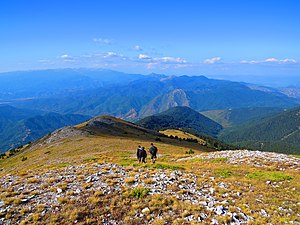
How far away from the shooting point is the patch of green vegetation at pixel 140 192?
15.2 meters

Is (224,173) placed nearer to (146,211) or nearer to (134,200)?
(134,200)

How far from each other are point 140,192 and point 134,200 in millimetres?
857

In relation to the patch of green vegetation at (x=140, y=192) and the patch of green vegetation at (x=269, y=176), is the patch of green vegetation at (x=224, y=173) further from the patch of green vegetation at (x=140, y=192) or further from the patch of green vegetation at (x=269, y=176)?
the patch of green vegetation at (x=140, y=192)

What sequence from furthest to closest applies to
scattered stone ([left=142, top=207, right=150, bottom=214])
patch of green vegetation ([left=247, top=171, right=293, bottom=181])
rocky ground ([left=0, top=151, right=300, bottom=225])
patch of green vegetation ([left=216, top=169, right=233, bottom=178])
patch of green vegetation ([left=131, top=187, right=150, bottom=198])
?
patch of green vegetation ([left=216, top=169, right=233, bottom=178]) → patch of green vegetation ([left=247, top=171, right=293, bottom=181]) → patch of green vegetation ([left=131, top=187, right=150, bottom=198]) → scattered stone ([left=142, top=207, right=150, bottom=214]) → rocky ground ([left=0, top=151, right=300, bottom=225])

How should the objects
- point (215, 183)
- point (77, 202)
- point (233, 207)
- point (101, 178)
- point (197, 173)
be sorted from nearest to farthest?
point (233, 207)
point (77, 202)
point (215, 183)
point (101, 178)
point (197, 173)

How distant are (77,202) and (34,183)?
657 cm

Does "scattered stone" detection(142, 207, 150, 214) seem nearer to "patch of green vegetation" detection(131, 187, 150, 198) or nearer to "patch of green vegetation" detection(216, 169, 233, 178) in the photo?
"patch of green vegetation" detection(131, 187, 150, 198)

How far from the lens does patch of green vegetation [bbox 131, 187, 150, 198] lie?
15.2 m

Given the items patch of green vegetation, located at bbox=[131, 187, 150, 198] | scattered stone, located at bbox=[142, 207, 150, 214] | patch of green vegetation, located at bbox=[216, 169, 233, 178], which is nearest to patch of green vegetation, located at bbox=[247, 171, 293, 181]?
patch of green vegetation, located at bbox=[216, 169, 233, 178]

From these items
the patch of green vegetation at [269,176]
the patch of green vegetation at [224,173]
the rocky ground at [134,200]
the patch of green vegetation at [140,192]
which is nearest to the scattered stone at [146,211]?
the rocky ground at [134,200]

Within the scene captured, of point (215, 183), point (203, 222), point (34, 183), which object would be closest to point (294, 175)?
point (215, 183)

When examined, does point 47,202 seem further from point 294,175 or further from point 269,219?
point 294,175

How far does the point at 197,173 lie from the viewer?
21.1 m

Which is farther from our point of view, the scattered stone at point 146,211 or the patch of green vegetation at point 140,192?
the patch of green vegetation at point 140,192
